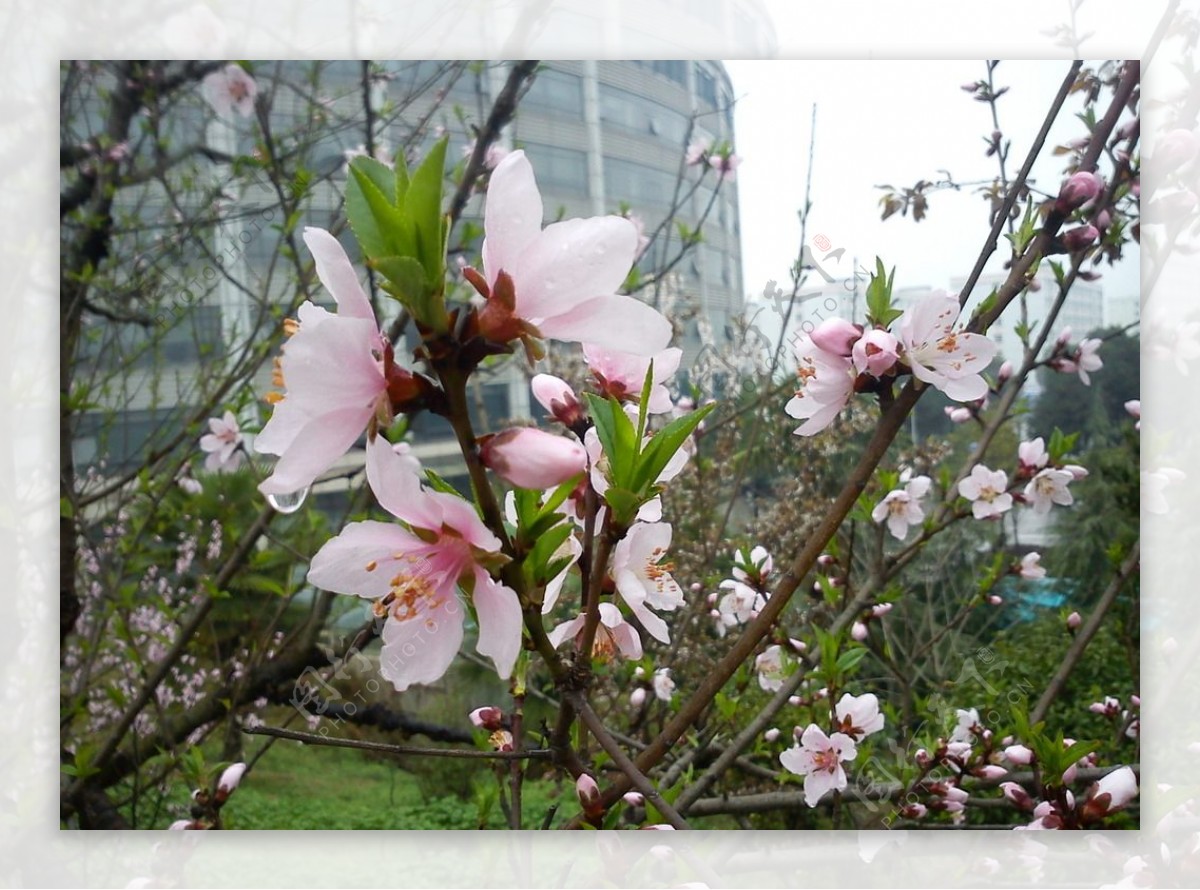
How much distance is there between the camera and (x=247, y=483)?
5.34ft

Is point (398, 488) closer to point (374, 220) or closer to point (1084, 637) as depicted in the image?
point (374, 220)

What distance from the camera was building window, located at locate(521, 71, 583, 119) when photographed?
1.53 meters

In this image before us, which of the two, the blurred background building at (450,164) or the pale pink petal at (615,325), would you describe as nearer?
the pale pink petal at (615,325)

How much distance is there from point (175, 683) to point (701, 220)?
1.21 metres

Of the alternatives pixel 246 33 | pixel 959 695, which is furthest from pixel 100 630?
pixel 959 695

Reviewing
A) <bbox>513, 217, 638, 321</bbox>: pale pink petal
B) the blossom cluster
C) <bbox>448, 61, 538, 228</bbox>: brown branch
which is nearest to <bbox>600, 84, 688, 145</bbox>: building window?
<bbox>448, 61, 538, 228</bbox>: brown branch

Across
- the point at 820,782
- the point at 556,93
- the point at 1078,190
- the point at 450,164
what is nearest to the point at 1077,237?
the point at 1078,190

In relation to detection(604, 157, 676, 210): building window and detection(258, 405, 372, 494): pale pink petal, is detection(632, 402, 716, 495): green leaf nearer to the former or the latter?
detection(258, 405, 372, 494): pale pink petal

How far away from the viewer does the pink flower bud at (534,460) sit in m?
0.39

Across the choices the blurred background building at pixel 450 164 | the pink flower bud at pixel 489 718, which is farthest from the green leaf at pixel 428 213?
the blurred background building at pixel 450 164

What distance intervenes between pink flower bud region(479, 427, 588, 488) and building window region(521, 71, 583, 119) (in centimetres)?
127

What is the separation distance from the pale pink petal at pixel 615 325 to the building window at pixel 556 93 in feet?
3.96

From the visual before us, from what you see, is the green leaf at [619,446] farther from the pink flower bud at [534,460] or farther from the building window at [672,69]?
the building window at [672,69]

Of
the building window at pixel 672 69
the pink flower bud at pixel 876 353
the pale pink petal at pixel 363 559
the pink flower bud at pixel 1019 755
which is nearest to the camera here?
the pale pink petal at pixel 363 559
